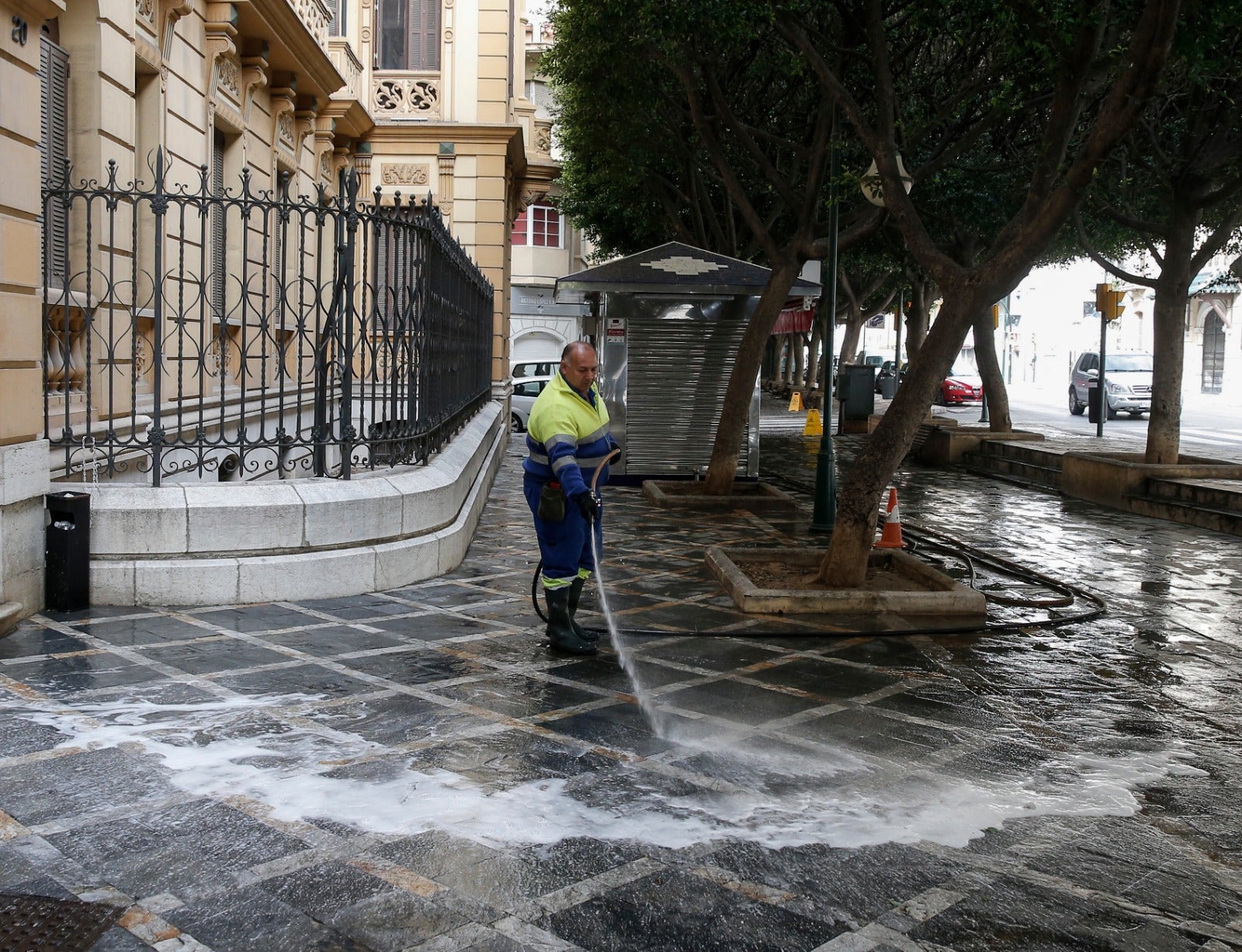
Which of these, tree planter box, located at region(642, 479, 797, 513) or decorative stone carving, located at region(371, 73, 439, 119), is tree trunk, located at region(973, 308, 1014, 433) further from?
decorative stone carving, located at region(371, 73, 439, 119)

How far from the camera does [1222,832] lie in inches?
A: 188

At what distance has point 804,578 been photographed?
9.65m

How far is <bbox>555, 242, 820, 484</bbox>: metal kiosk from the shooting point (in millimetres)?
15914

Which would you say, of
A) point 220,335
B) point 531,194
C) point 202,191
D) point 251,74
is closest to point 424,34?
point 531,194

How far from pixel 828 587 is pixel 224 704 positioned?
453 centimetres

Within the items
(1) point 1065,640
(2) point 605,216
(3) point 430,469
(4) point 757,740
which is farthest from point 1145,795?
(2) point 605,216

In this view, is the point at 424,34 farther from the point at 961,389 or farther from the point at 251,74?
the point at 961,389

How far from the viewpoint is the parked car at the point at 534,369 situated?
32000 mm

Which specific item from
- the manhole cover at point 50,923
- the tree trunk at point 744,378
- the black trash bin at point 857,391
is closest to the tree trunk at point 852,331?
the black trash bin at point 857,391

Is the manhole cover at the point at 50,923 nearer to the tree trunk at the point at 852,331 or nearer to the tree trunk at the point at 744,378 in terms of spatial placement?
the tree trunk at the point at 744,378

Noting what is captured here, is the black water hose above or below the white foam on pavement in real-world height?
above

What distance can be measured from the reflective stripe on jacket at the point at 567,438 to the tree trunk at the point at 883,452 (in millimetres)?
2193

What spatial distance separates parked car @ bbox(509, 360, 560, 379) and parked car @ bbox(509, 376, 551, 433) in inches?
37.4

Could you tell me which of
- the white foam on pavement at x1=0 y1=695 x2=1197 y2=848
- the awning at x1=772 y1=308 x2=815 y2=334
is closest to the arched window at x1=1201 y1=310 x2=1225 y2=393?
the awning at x1=772 y1=308 x2=815 y2=334
